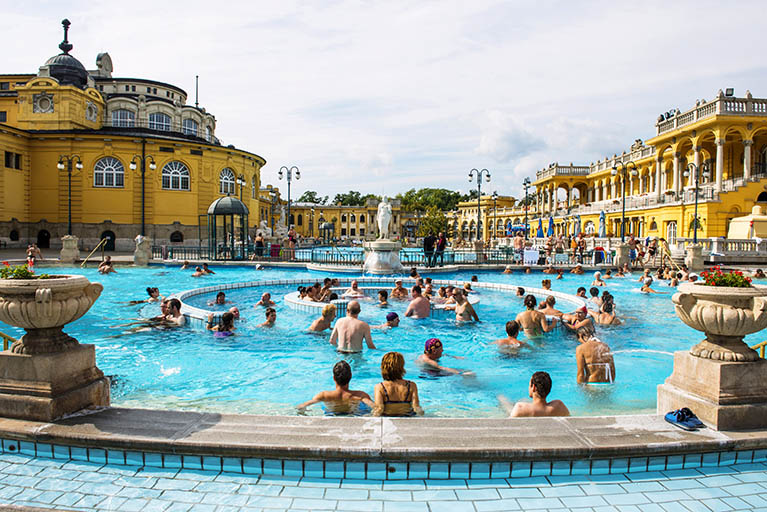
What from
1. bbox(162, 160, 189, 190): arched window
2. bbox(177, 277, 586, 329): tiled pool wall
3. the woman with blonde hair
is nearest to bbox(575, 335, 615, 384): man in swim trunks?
the woman with blonde hair

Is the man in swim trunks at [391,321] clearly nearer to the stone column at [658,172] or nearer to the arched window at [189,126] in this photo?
the stone column at [658,172]

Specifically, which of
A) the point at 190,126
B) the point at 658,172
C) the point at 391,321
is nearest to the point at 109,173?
the point at 190,126

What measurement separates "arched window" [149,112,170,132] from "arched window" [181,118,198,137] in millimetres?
1845

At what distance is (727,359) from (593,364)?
11.2 feet

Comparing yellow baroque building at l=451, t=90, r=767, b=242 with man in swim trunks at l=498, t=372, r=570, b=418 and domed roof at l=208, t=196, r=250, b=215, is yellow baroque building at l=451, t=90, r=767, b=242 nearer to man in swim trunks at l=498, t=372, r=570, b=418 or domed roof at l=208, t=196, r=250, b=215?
domed roof at l=208, t=196, r=250, b=215

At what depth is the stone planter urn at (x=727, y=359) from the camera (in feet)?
14.3

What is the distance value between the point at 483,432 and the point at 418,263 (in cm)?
2318

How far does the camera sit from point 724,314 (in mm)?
4371

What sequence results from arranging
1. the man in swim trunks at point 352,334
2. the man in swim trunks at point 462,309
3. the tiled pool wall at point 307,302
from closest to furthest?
the man in swim trunks at point 352,334
the tiled pool wall at point 307,302
the man in swim trunks at point 462,309

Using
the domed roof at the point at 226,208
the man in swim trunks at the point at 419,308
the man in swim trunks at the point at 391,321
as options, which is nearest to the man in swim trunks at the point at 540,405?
the man in swim trunks at the point at 391,321

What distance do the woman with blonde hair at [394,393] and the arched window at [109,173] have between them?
133ft

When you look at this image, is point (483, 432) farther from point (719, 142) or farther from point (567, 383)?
point (719, 142)

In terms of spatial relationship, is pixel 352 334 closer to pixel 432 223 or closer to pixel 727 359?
pixel 727 359

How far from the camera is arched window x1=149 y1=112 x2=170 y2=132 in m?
45.6
